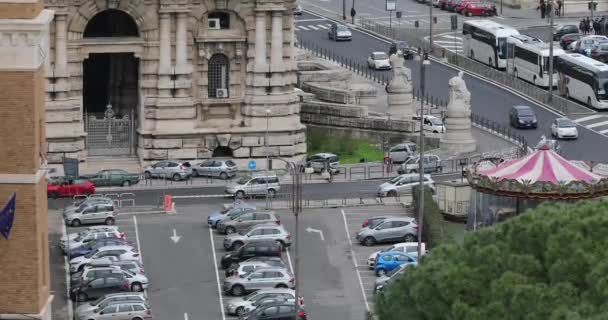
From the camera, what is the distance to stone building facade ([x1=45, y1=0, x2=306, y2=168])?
14812 cm

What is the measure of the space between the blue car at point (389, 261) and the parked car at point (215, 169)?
21.7 meters

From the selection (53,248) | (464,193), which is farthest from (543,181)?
(53,248)

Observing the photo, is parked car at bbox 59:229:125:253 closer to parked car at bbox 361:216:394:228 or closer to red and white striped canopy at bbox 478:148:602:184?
parked car at bbox 361:216:394:228

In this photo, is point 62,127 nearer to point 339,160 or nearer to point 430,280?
point 339,160

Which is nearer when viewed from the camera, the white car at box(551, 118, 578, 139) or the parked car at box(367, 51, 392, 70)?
the white car at box(551, 118, 578, 139)

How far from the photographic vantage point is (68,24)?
483ft

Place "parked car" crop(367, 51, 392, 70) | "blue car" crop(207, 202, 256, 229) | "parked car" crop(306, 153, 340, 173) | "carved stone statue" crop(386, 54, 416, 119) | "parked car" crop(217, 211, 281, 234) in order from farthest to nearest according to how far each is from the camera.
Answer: "parked car" crop(367, 51, 392, 70)
"carved stone statue" crop(386, 54, 416, 119)
"parked car" crop(306, 153, 340, 173)
"blue car" crop(207, 202, 256, 229)
"parked car" crop(217, 211, 281, 234)

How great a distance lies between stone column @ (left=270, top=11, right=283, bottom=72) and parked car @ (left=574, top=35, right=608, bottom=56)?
3598 cm

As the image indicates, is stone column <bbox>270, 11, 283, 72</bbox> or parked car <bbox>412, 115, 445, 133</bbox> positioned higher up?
stone column <bbox>270, 11, 283, 72</bbox>

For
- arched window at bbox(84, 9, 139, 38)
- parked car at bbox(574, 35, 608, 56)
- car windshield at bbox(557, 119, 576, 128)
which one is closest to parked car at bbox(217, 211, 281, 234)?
arched window at bbox(84, 9, 139, 38)

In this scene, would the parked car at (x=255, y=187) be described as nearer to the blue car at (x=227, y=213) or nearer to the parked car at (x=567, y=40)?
the blue car at (x=227, y=213)

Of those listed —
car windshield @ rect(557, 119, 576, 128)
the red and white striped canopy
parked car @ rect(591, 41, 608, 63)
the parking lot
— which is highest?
the red and white striped canopy

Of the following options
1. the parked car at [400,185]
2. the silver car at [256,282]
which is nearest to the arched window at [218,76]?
the parked car at [400,185]

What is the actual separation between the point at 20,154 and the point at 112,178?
188 ft
